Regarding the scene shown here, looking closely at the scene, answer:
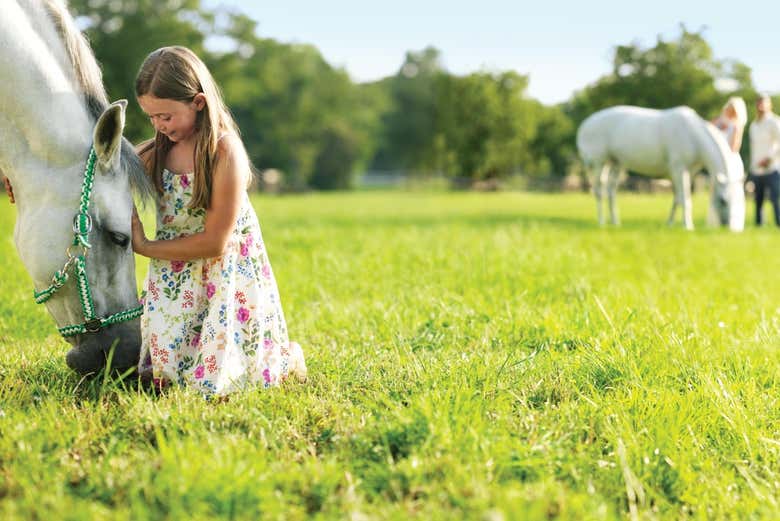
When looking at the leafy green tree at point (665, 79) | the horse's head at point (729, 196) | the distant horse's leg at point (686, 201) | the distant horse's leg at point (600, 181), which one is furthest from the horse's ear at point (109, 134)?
the leafy green tree at point (665, 79)

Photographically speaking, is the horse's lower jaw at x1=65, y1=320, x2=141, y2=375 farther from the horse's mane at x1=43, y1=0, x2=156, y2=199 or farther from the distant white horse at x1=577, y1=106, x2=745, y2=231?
the distant white horse at x1=577, y1=106, x2=745, y2=231

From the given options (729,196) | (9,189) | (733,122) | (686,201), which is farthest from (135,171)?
(733,122)

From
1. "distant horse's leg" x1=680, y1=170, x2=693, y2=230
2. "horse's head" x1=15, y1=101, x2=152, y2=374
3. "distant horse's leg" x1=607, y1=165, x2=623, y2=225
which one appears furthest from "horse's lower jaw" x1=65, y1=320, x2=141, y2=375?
"distant horse's leg" x1=607, y1=165, x2=623, y2=225

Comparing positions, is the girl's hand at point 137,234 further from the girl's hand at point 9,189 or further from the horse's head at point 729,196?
the horse's head at point 729,196

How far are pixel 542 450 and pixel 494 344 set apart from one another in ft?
4.72

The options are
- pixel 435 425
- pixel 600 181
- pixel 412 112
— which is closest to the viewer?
pixel 435 425

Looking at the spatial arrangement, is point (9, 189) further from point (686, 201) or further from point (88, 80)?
→ point (686, 201)

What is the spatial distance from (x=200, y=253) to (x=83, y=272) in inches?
16.7

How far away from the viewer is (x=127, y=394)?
2477mm

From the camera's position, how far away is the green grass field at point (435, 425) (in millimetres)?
1798

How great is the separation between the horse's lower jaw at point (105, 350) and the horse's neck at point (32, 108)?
0.66 m

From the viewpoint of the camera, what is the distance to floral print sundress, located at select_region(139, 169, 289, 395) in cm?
271

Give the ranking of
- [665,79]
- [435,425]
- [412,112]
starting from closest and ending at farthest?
[435,425], [665,79], [412,112]

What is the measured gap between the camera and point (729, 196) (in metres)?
11.3
